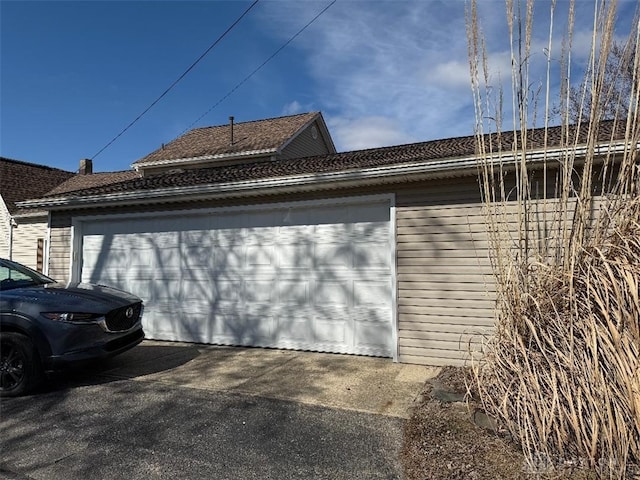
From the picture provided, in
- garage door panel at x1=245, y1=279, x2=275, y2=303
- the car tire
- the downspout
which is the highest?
the downspout

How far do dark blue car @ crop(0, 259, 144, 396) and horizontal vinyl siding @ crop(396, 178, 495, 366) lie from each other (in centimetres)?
351

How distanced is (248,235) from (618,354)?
5.23 m

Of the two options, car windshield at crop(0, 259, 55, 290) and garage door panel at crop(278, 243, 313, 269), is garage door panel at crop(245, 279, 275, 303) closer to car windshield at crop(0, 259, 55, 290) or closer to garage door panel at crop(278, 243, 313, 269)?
garage door panel at crop(278, 243, 313, 269)

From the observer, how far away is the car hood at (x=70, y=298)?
15.0 ft

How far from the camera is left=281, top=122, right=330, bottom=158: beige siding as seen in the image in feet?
45.8

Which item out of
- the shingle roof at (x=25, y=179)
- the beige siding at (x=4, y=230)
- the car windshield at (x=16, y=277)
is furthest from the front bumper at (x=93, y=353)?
the shingle roof at (x=25, y=179)

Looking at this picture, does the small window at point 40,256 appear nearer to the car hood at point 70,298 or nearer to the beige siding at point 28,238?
the beige siding at point 28,238

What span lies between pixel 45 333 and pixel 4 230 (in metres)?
12.1

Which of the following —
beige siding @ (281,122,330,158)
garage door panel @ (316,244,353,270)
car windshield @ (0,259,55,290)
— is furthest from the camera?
beige siding @ (281,122,330,158)

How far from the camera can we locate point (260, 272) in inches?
266

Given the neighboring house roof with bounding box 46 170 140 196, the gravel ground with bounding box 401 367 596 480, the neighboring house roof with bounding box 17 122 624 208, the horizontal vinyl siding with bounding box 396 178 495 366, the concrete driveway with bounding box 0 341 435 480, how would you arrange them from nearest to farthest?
the gravel ground with bounding box 401 367 596 480 < the concrete driveway with bounding box 0 341 435 480 < the neighboring house roof with bounding box 17 122 624 208 < the horizontal vinyl siding with bounding box 396 178 495 366 < the neighboring house roof with bounding box 46 170 140 196

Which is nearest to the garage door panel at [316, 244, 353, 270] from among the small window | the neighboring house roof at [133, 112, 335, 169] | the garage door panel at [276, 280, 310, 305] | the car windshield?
the garage door panel at [276, 280, 310, 305]

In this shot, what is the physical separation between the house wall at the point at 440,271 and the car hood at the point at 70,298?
344 centimetres

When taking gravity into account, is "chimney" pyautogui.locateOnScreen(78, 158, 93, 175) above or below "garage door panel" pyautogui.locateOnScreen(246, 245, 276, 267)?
above
